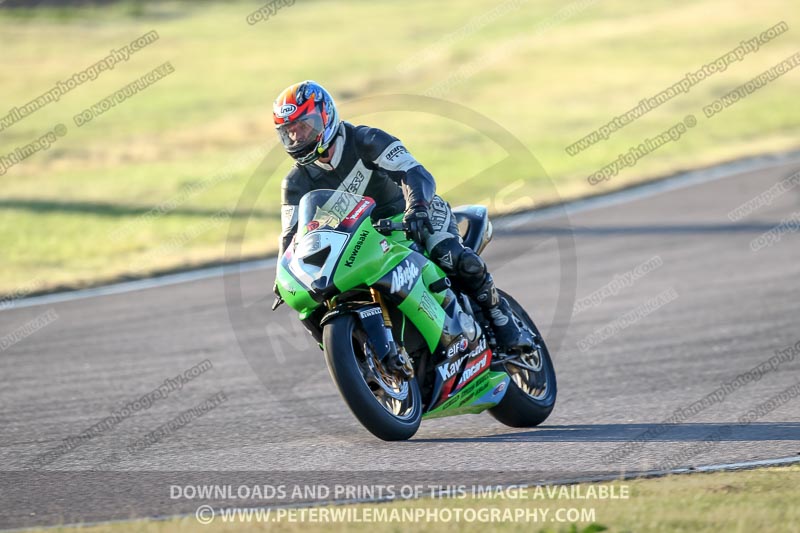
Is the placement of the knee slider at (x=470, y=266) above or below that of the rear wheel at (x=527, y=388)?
above

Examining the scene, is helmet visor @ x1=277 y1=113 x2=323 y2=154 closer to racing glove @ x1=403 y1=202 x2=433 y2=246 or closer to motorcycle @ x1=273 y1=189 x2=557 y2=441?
motorcycle @ x1=273 y1=189 x2=557 y2=441

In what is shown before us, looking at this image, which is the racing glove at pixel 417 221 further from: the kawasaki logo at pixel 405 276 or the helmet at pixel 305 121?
the helmet at pixel 305 121

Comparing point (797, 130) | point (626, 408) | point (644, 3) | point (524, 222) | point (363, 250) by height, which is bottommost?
point (644, 3)

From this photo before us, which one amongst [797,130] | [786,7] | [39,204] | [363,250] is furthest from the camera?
[786,7]

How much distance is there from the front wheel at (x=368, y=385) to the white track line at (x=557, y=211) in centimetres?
742

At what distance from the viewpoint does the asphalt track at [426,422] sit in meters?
5.90

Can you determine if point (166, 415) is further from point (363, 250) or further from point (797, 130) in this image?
point (797, 130)


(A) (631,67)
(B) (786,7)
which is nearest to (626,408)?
(A) (631,67)

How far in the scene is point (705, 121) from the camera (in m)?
26.5

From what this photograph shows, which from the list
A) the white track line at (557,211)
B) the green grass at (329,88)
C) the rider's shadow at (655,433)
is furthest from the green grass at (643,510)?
the white track line at (557,211)

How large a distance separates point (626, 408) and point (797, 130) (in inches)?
705

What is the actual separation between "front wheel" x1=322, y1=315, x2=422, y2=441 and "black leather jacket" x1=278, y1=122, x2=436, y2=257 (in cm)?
77

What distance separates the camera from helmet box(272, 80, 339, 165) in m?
6.43

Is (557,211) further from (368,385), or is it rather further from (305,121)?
(368,385)
